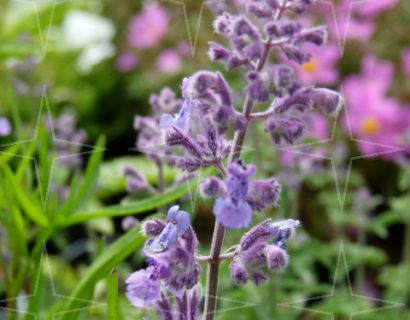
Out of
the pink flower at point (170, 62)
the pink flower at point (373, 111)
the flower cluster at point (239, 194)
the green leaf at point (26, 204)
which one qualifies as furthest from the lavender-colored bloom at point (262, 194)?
the pink flower at point (170, 62)

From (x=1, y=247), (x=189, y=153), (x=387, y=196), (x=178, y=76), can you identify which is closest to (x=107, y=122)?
(x=178, y=76)

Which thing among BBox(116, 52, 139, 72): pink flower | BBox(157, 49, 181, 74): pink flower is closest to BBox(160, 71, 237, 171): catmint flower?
BBox(157, 49, 181, 74): pink flower

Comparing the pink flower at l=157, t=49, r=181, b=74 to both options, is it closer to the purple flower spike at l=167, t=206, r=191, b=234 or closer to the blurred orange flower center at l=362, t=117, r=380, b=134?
the blurred orange flower center at l=362, t=117, r=380, b=134

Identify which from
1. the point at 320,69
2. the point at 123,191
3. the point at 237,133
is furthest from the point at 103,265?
the point at 320,69

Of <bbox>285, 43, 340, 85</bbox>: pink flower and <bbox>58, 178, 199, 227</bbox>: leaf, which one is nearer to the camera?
<bbox>58, 178, 199, 227</bbox>: leaf

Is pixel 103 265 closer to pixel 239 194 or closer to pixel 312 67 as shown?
pixel 239 194

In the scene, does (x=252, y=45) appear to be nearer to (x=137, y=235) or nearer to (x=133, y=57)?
(x=137, y=235)

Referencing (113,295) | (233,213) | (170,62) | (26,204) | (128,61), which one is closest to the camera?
(233,213)
